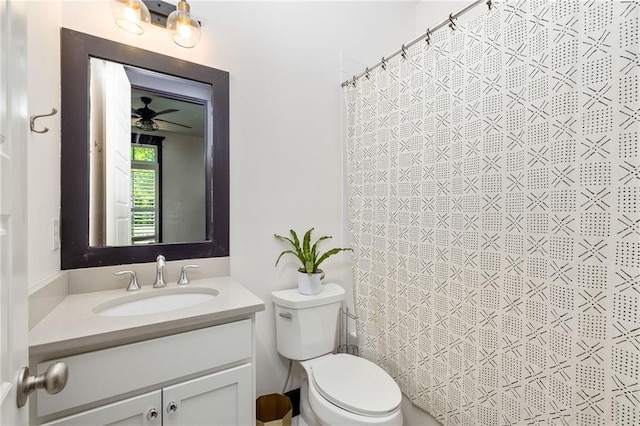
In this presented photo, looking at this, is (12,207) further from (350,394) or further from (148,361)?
(350,394)

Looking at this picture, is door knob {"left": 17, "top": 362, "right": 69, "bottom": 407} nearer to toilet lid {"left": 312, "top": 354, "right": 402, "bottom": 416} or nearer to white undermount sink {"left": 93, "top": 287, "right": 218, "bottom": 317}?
white undermount sink {"left": 93, "top": 287, "right": 218, "bottom": 317}

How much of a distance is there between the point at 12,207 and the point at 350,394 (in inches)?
49.6

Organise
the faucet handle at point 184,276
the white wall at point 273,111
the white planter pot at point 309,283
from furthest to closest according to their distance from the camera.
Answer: the white planter pot at point 309,283 → the white wall at point 273,111 → the faucet handle at point 184,276

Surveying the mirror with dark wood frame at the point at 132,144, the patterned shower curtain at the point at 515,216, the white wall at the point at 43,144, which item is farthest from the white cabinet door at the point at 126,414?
the patterned shower curtain at the point at 515,216

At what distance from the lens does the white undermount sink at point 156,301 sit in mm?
1157

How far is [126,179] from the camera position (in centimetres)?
134

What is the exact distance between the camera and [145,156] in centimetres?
137

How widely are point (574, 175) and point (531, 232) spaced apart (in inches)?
8.7

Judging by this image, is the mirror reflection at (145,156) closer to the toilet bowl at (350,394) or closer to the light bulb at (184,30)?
the light bulb at (184,30)

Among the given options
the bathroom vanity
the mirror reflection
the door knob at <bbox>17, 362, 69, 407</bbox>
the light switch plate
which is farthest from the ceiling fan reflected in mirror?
the door knob at <bbox>17, 362, 69, 407</bbox>

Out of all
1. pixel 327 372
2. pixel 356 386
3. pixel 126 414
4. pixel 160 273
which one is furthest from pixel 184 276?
pixel 356 386

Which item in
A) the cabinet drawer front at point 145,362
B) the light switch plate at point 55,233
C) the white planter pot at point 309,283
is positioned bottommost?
the cabinet drawer front at point 145,362

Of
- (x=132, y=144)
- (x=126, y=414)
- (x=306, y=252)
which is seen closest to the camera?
(x=126, y=414)

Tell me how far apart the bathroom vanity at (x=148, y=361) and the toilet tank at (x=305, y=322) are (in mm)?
409
